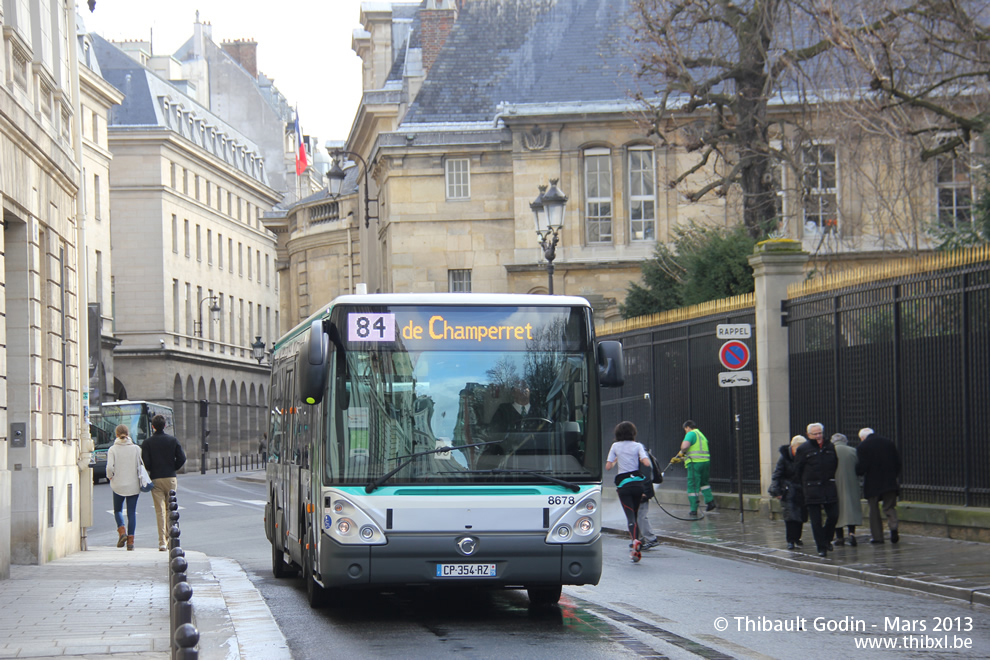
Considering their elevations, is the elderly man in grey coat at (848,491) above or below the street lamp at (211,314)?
below

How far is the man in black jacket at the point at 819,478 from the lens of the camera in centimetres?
1587

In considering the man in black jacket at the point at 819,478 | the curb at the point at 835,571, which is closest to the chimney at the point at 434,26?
the curb at the point at 835,571

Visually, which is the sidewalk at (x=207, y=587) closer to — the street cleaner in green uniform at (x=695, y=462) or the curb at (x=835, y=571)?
the curb at (x=835, y=571)

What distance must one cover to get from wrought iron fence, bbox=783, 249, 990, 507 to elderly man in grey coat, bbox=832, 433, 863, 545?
1.29 metres

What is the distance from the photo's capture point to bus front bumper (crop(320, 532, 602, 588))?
10.5 m

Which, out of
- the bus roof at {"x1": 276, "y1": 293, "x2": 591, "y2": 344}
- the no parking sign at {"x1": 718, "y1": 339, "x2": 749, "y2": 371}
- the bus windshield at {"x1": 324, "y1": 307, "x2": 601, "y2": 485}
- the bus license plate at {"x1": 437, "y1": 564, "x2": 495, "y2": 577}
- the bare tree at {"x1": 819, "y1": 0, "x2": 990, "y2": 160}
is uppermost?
the bare tree at {"x1": 819, "y1": 0, "x2": 990, "y2": 160}

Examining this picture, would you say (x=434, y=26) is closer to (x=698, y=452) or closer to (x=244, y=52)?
(x=698, y=452)

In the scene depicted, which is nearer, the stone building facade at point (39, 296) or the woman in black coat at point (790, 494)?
the stone building facade at point (39, 296)

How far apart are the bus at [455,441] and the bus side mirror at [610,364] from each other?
0.06ft

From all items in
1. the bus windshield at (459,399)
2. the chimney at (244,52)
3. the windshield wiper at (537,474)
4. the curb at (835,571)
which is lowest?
the curb at (835,571)

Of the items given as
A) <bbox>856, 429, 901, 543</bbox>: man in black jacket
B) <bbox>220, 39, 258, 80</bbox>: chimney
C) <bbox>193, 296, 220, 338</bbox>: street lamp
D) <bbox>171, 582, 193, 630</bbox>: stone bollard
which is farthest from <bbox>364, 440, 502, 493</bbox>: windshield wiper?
<bbox>220, 39, 258, 80</bbox>: chimney

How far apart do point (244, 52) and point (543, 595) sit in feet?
322

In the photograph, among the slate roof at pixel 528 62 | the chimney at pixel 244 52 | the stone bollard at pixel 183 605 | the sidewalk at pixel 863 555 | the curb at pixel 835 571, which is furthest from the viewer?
the chimney at pixel 244 52

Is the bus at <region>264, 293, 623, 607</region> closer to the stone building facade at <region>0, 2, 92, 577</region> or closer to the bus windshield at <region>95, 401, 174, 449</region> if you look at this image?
the stone building facade at <region>0, 2, 92, 577</region>
